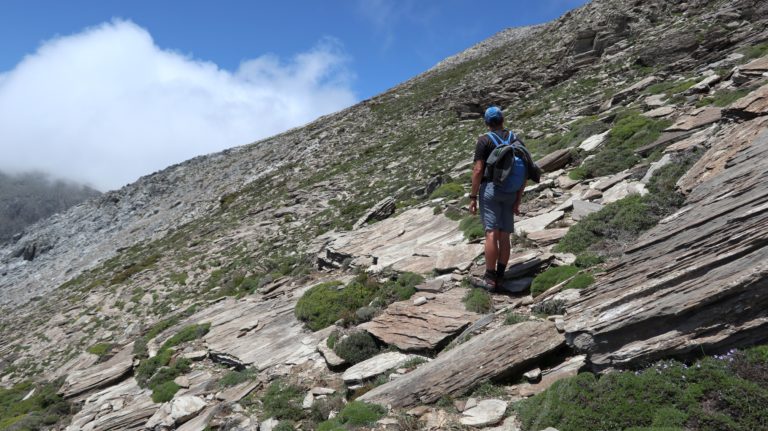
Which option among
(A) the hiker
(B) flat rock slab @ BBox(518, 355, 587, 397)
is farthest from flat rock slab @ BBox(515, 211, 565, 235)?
(B) flat rock slab @ BBox(518, 355, 587, 397)

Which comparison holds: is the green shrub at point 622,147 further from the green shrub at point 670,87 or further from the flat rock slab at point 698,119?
the green shrub at point 670,87

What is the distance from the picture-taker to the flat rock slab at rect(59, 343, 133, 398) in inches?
501

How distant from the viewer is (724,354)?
4699 mm

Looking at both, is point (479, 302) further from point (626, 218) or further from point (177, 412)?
point (177, 412)

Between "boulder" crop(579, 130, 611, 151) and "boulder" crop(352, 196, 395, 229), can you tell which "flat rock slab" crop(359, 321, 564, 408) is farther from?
"boulder" crop(352, 196, 395, 229)

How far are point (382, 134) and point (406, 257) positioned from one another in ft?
108

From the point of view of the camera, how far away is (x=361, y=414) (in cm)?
627

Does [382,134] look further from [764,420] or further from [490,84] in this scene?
[764,420]

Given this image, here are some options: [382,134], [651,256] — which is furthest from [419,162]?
[651,256]

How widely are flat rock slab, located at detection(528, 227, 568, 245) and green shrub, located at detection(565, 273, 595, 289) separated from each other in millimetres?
2416

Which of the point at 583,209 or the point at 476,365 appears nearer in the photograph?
the point at 476,365

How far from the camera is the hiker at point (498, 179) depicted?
805 centimetres

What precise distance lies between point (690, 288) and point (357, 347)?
5466 mm

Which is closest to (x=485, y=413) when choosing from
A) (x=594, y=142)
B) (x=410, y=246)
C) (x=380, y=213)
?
(x=410, y=246)
